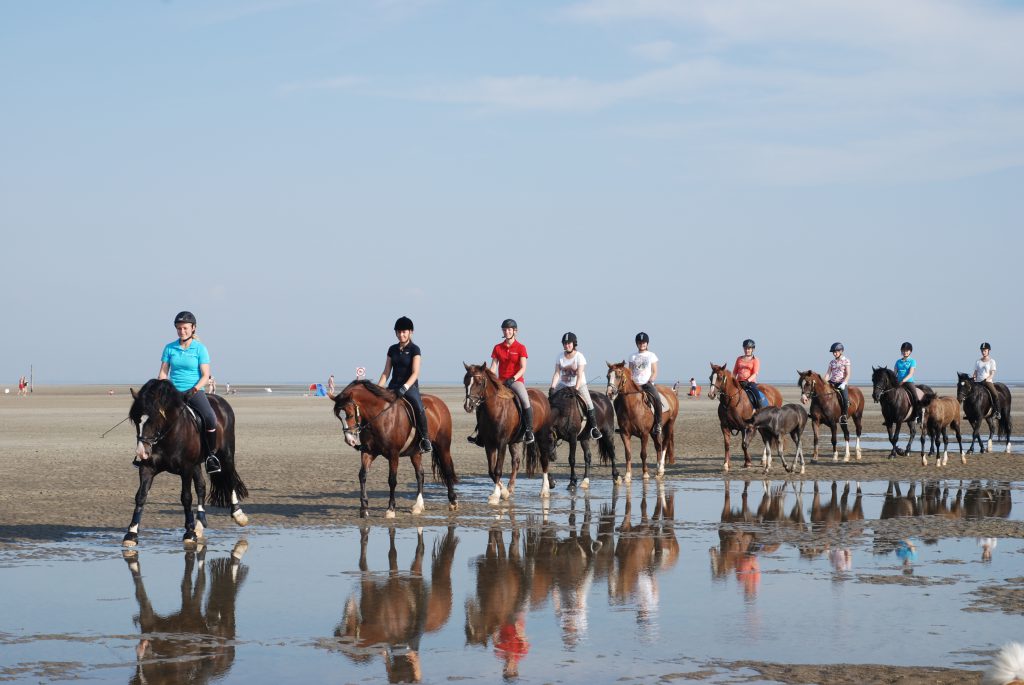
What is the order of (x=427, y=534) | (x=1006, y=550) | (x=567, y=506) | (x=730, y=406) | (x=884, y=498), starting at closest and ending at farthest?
1. (x=1006, y=550)
2. (x=427, y=534)
3. (x=567, y=506)
4. (x=884, y=498)
5. (x=730, y=406)

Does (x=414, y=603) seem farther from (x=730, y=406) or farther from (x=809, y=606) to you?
(x=730, y=406)

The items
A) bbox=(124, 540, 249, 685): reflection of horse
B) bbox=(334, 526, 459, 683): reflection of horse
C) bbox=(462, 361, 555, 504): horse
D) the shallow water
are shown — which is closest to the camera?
bbox=(124, 540, 249, 685): reflection of horse

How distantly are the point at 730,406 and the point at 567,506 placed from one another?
24.3 ft

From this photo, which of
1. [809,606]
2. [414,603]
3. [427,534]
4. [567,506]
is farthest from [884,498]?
[414,603]

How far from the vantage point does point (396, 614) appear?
29.2 ft

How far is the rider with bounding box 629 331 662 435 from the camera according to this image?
2061 cm

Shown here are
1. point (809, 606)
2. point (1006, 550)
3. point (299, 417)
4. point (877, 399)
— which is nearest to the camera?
point (809, 606)

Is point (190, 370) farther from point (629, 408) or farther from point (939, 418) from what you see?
point (939, 418)

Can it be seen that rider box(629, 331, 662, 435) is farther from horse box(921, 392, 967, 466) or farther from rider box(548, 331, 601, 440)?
horse box(921, 392, 967, 466)

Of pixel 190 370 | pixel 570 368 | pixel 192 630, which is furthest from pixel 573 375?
pixel 192 630

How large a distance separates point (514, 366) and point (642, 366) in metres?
4.28

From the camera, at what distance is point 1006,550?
39.5 ft

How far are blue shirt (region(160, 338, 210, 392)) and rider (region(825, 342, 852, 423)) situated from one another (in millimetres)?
17097

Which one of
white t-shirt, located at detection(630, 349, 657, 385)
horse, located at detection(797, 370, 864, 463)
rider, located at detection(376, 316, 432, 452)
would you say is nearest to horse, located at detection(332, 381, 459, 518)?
rider, located at detection(376, 316, 432, 452)
